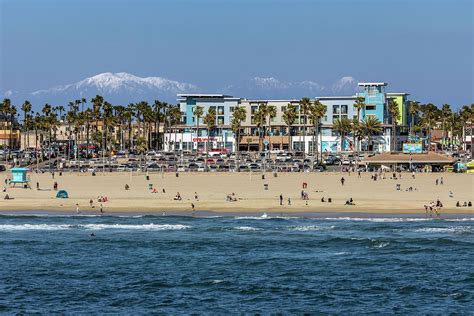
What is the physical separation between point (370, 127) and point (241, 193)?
78663 mm

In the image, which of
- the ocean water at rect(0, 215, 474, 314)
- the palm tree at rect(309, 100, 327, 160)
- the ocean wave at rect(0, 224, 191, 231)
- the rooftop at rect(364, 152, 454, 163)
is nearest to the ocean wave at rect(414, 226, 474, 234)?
the ocean water at rect(0, 215, 474, 314)

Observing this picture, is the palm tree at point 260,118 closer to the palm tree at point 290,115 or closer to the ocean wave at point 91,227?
the palm tree at point 290,115

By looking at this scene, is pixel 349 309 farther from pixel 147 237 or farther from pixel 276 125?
pixel 276 125

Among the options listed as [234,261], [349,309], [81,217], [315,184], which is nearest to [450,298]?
[349,309]

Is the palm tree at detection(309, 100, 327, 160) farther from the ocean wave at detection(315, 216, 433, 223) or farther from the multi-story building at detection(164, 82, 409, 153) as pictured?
the ocean wave at detection(315, 216, 433, 223)

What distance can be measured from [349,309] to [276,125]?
143 metres

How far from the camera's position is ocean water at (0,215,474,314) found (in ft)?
165

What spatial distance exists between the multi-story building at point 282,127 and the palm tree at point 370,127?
293cm

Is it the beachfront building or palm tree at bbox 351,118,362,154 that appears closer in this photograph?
palm tree at bbox 351,118,362,154

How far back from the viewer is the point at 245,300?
50.8 m

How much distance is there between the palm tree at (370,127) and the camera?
569 feet

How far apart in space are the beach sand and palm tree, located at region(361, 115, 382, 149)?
52569 millimetres

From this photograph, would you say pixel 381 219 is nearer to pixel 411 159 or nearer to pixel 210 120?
pixel 411 159

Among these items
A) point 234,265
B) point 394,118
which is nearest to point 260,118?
point 394,118
